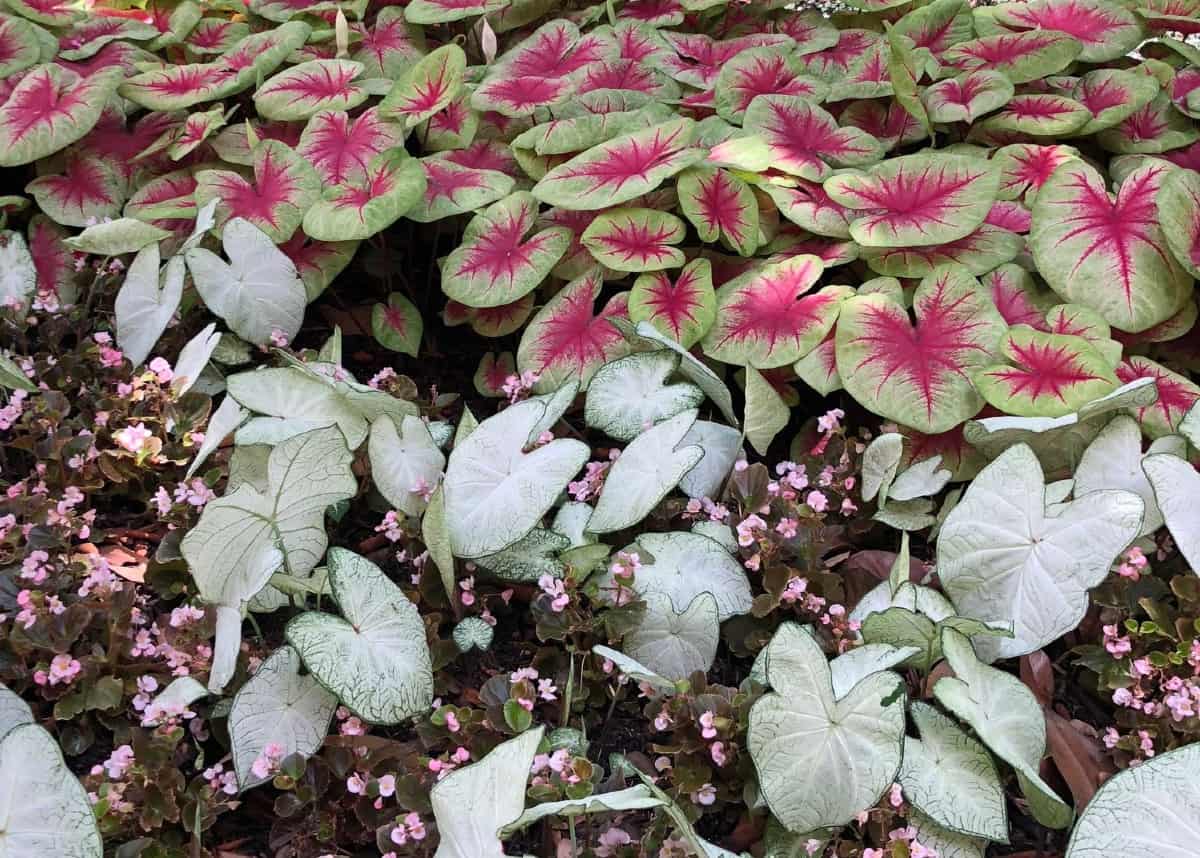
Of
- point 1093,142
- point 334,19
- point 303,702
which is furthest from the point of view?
point 334,19

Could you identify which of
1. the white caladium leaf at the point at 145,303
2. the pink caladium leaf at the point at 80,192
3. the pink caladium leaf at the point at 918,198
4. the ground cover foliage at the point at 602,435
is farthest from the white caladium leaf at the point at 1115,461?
the pink caladium leaf at the point at 80,192

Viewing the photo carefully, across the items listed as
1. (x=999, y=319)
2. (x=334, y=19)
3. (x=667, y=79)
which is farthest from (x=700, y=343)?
(x=334, y=19)

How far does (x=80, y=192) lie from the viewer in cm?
213

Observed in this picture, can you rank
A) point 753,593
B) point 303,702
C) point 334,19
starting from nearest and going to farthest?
point 303,702 < point 753,593 < point 334,19

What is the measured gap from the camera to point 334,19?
95.3 inches

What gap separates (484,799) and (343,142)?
1342 millimetres

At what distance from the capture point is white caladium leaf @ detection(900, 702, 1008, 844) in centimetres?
118

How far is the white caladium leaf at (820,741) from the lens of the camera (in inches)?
44.6

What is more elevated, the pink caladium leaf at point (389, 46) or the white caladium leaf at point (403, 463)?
the pink caladium leaf at point (389, 46)

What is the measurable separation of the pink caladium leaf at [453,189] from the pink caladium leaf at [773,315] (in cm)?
44

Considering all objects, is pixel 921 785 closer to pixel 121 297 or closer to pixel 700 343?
pixel 700 343

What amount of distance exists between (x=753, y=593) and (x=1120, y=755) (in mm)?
473

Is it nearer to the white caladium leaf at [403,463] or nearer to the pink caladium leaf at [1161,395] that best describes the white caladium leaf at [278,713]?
the white caladium leaf at [403,463]

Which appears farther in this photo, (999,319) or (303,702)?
(999,319)
